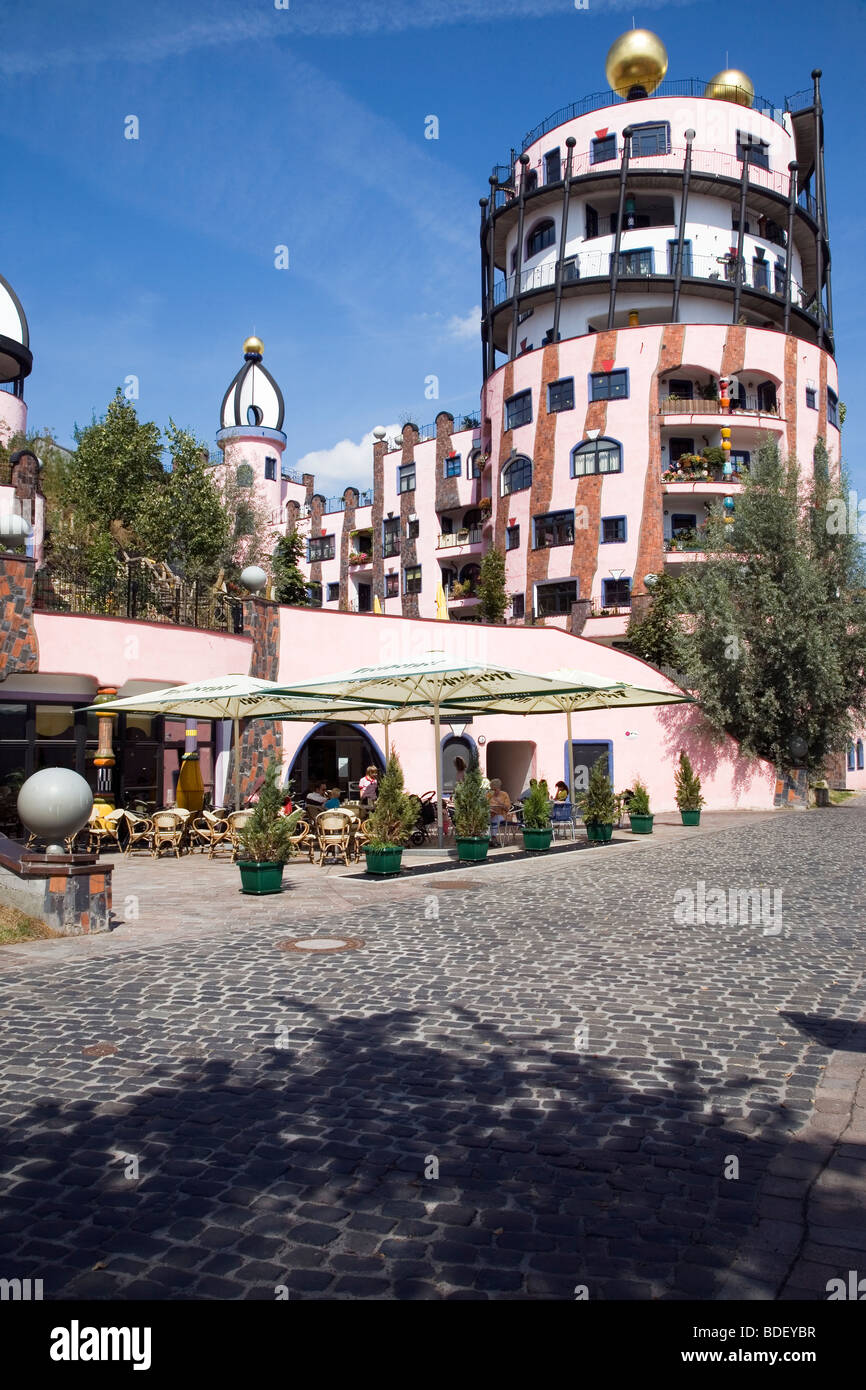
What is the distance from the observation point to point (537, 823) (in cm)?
1866

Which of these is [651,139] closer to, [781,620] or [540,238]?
[540,238]

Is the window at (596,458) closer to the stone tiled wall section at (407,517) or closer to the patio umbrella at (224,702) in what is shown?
the stone tiled wall section at (407,517)

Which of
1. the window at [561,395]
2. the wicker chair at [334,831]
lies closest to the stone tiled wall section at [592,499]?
the window at [561,395]

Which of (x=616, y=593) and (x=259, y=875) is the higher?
(x=616, y=593)

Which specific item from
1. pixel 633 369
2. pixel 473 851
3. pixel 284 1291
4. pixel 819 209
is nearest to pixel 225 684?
pixel 473 851

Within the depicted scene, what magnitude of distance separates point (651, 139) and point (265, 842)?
142 feet

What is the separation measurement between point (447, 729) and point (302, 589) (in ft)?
81.7

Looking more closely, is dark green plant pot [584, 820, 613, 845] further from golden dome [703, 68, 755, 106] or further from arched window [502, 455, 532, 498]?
golden dome [703, 68, 755, 106]

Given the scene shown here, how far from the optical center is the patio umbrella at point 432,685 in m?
15.8

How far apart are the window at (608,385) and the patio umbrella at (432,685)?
2562 cm

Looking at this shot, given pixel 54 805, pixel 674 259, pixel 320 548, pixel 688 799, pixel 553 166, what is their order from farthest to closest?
pixel 320 548, pixel 553 166, pixel 674 259, pixel 688 799, pixel 54 805

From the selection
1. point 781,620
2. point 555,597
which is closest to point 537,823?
point 781,620

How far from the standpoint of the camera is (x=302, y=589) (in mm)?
49812

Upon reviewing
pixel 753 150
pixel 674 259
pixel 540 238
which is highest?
pixel 753 150
